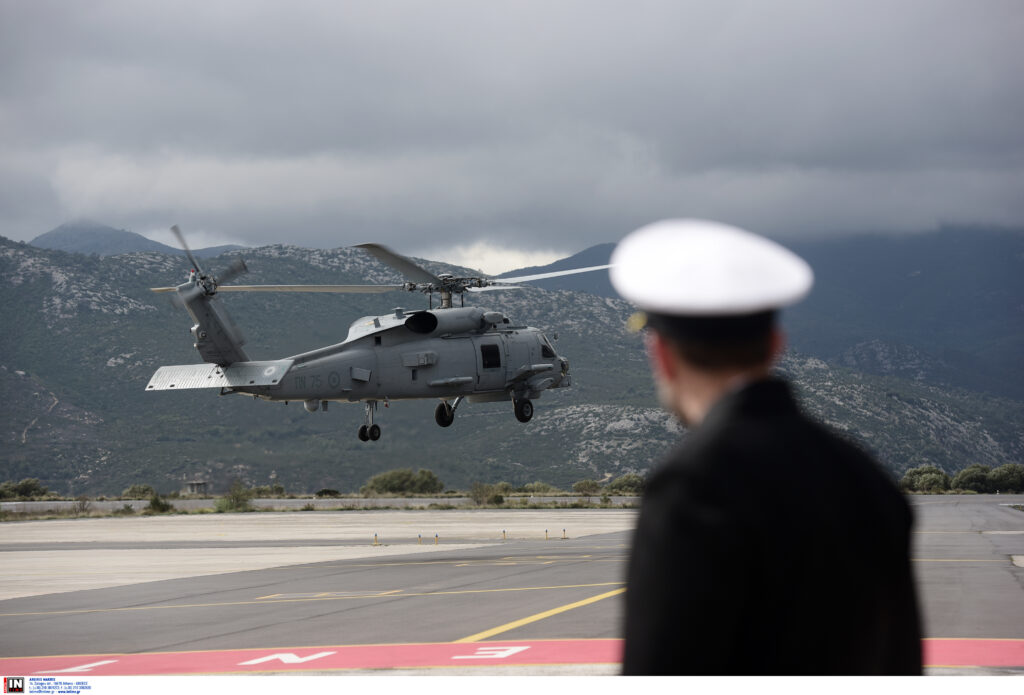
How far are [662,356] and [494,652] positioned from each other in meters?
11.4

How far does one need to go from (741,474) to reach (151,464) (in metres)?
101

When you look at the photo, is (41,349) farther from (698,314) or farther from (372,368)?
(698,314)

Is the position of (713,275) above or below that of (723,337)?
above

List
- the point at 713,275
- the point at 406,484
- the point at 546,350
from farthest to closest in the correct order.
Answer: the point at 406,484 < the point at 546,350 < the point at 713,275

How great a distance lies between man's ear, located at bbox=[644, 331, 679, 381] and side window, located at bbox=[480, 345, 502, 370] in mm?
34244

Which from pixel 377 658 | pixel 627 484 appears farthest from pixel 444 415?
pixel 627 484

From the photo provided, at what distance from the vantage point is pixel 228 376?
34.8 meters

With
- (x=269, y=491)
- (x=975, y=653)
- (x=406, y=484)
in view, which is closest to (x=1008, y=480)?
(x=406, y=484)

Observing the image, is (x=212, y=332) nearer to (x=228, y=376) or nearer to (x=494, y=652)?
(x=228, y=376)

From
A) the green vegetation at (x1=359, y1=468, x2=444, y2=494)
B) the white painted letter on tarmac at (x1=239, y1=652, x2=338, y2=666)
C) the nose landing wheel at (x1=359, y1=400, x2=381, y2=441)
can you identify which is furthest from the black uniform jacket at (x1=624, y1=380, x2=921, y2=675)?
the green vegetation at (x1=359, y1=468, x2=444, y2=494)

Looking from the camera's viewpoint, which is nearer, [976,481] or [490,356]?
[490,356]

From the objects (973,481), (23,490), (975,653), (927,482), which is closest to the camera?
(975,653)

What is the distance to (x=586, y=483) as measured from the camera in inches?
3740

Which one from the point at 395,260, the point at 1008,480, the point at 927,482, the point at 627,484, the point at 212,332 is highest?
the point at 395,260
